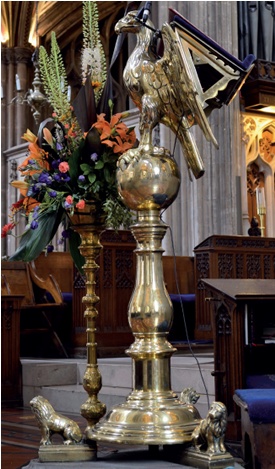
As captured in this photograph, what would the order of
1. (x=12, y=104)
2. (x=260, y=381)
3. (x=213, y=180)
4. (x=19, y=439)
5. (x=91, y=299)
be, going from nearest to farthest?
(x=91, y=299), (x=260, y=381), (x=19, y=439), (x=213, y=180), (x=12, y=104)

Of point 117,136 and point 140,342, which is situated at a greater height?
point 117,136

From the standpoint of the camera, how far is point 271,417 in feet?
8.34

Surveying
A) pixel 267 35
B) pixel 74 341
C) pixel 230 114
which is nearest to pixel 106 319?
pixel 74 341

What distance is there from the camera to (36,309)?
687cm

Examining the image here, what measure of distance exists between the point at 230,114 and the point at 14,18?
8568 mm

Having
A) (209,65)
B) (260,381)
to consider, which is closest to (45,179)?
(209,65)

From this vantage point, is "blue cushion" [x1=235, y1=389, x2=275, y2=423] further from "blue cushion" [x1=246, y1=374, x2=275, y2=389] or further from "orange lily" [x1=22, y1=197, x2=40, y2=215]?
"orange lily" [x1=22, y1=197, x2=40, y2=215]

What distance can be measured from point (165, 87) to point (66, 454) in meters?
0.95

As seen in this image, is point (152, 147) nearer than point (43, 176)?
Yes

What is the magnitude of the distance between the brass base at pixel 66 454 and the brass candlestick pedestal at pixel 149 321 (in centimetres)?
6

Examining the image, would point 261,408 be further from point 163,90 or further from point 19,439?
point 19,439

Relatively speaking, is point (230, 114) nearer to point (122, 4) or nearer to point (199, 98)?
point (122, 4)

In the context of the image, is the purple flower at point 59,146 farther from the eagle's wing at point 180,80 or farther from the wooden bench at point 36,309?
the wooden bench at point 36,309

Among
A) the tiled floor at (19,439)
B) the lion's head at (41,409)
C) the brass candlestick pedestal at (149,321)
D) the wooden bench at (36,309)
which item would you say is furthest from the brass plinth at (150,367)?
the wooden bench at (36,309)
